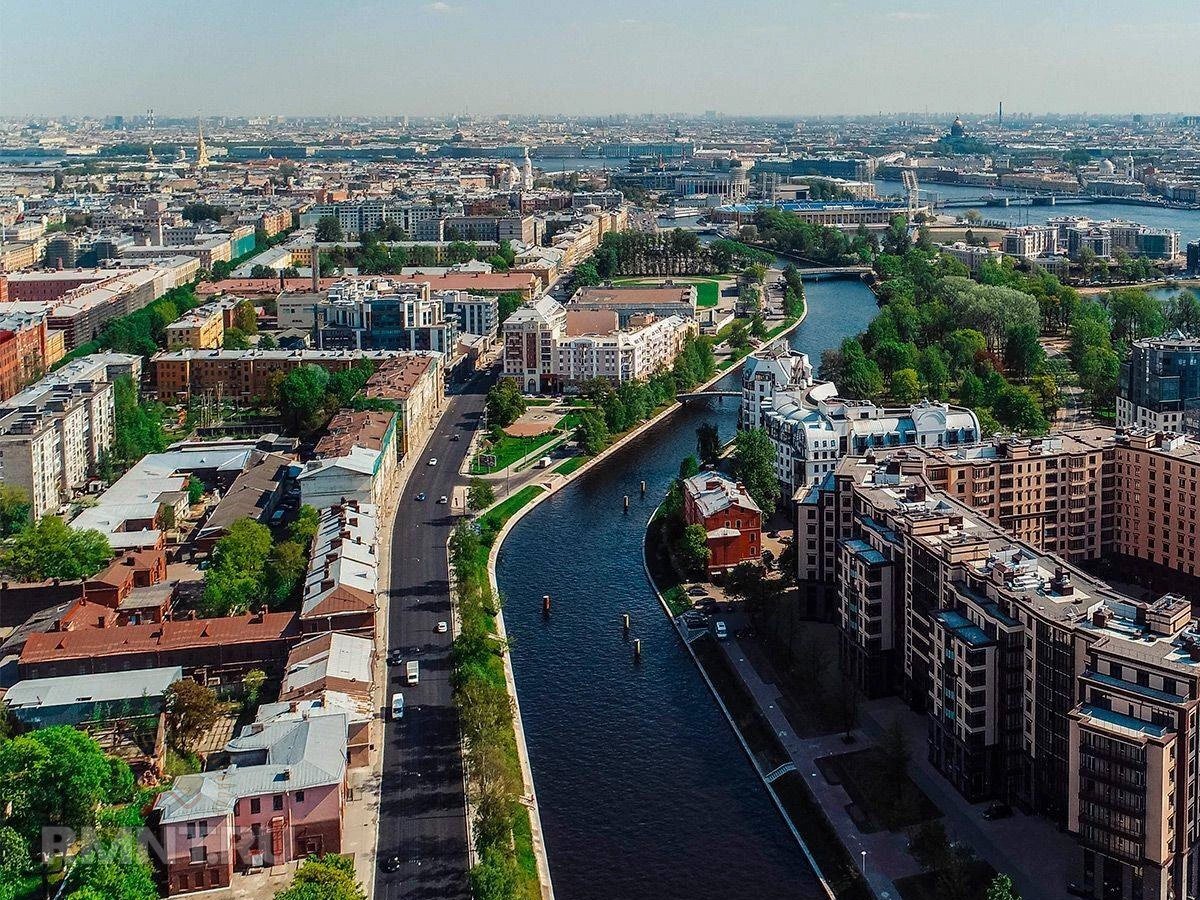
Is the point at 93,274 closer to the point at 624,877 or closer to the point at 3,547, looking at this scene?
the point at 3,547

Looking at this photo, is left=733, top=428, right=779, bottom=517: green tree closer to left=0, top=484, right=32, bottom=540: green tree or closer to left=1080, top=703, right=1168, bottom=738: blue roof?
left=1080, top=703, right=1168, bottom=738: blue roof

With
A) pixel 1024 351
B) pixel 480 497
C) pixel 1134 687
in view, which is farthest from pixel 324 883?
pixel 1024 351

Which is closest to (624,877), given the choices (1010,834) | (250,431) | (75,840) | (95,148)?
(1010,834)

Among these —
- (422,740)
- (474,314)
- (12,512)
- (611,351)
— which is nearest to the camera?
(422,740)

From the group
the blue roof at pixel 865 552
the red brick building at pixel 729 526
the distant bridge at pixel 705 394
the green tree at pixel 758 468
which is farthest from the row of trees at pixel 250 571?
the distant bridge at pixel 705 394

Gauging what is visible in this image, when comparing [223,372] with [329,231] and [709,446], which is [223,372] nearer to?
[709,446]
